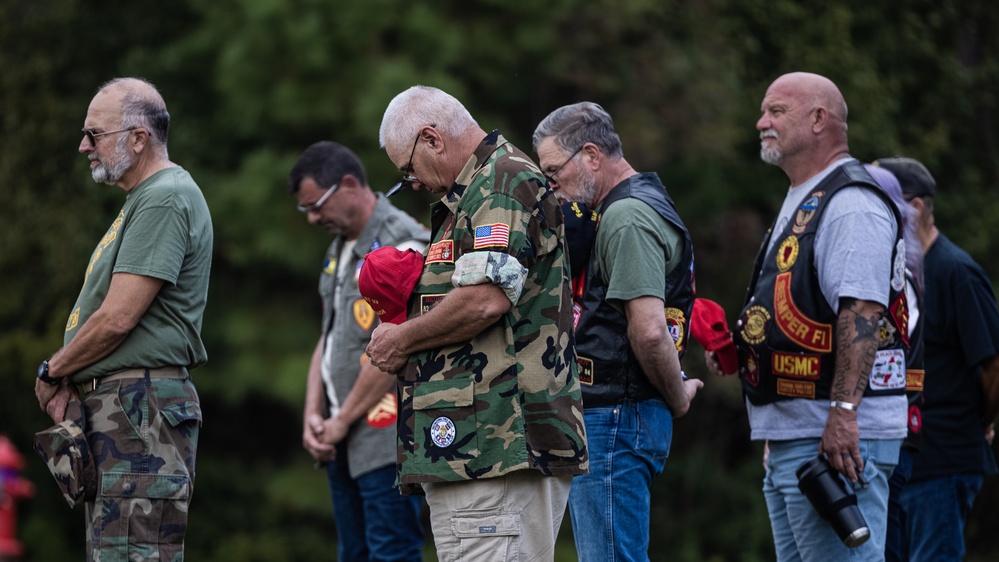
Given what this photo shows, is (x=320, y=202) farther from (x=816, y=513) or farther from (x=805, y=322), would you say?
(x=816, y=513)

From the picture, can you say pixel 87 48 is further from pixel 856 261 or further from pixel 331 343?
pixel 856 261

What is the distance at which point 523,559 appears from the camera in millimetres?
3488

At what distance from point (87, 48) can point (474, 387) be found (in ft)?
34.8

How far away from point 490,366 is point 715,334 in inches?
51.8

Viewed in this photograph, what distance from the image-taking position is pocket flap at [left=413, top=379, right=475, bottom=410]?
135 inches

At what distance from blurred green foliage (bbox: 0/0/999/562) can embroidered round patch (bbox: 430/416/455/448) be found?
6.71 meters

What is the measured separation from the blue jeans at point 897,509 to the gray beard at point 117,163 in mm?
3178

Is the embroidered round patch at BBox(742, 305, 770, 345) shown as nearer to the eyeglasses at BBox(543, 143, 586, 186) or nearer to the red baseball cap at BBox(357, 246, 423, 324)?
the eyeglasses at BBox(543, 143, 586, 186)

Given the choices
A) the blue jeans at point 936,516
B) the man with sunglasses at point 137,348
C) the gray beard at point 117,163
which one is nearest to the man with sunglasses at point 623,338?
the man with sunglasses at point 137,348

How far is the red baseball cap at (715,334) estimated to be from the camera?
14.7 ft

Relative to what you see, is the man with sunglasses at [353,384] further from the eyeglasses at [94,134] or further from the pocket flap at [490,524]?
the pocket flap at [490,524]

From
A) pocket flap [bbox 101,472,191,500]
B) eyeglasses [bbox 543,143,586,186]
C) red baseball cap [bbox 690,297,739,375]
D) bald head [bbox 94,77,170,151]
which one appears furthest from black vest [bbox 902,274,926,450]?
bald head [bbox 94,77,170,151]

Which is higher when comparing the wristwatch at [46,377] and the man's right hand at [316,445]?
the wristwatch at [46,377]

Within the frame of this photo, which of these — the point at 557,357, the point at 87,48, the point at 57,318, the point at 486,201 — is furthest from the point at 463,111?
the point at 87,48
